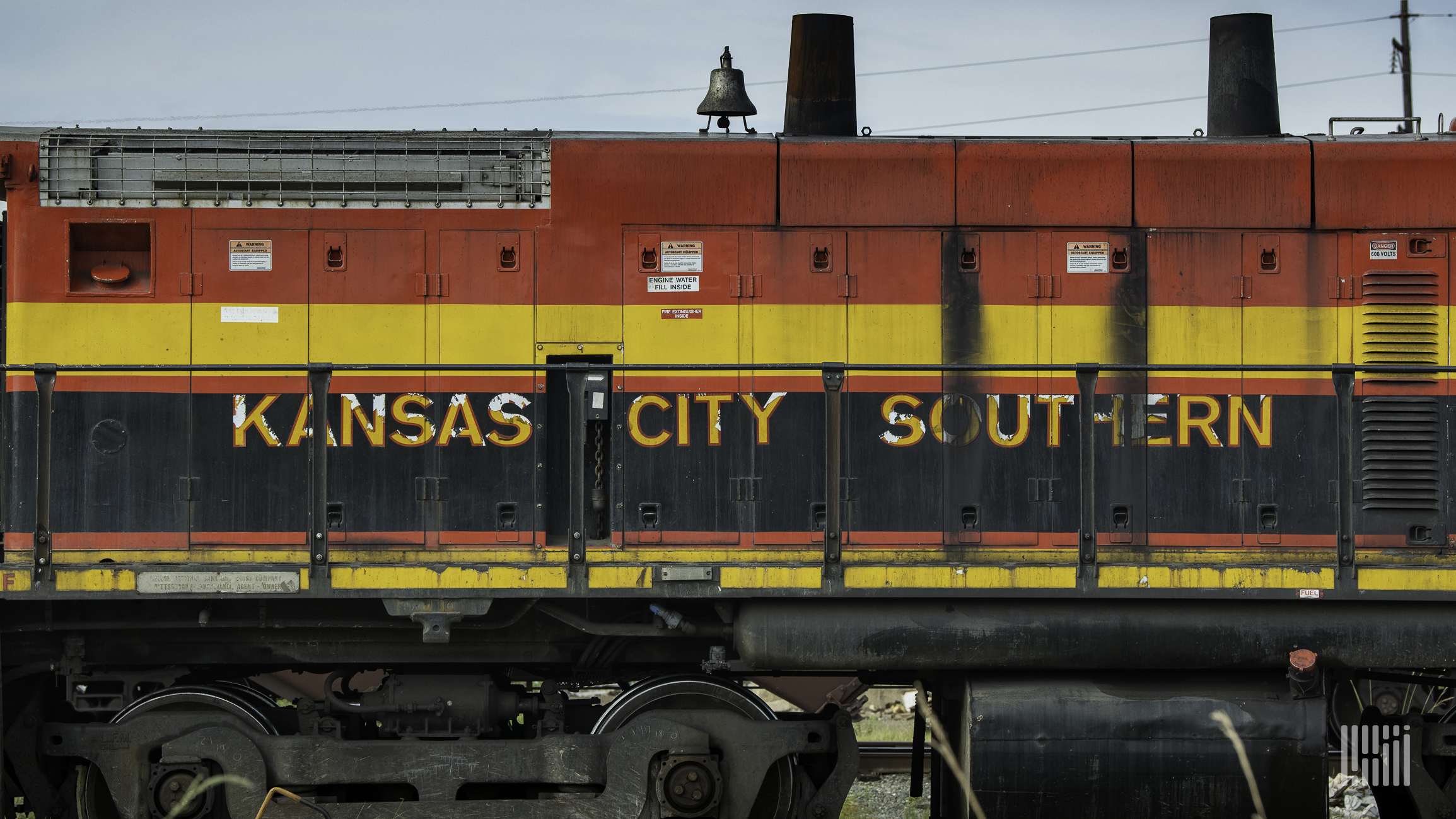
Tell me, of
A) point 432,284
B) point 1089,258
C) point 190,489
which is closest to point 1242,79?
point 1089,258

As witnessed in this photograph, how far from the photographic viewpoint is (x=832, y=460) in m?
5.97

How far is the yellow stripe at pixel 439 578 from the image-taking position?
5.88 metres

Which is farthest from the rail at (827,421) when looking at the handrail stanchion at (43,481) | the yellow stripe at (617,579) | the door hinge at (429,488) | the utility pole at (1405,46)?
the utility pole at (1405,46)

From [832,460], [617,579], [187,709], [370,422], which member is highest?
[370,422]

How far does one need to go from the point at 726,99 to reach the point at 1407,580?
14.0ft

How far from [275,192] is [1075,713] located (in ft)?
15.3

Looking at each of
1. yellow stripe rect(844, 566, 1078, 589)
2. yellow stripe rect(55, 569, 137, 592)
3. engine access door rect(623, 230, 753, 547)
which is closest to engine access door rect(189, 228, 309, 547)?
yellow stripe rect(55, 569, 137, 592)

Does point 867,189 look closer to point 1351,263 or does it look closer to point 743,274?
point 743,274

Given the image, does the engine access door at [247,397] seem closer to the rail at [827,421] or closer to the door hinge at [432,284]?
the rail at [827,421]

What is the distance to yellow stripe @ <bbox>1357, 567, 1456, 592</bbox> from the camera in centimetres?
586

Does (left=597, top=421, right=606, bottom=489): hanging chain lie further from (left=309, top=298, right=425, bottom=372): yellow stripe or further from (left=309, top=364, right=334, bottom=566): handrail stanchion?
(left=309, top=364, right=334, bottom=566): handrail stanchion

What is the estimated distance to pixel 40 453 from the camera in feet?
19.0

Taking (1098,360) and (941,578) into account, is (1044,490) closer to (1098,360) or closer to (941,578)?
(1098,360)

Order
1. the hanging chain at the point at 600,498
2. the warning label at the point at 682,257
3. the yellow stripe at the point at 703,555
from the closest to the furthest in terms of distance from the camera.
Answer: the yellow stripe at the point at 703,555 < the hanging chain at the point at 600,498 < the warning label at the point at 682,257
